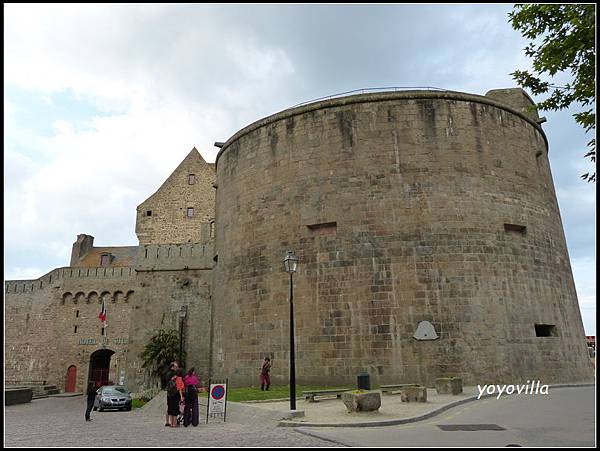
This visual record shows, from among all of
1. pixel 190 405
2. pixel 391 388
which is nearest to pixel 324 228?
pixel 391 388

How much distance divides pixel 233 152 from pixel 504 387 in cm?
1353

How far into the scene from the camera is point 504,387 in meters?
14.1

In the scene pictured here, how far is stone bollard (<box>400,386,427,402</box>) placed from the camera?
1071 centimetres

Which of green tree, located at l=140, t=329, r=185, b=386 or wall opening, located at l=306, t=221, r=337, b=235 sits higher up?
wall opening, located at l=306, t=221, r=337, b=235

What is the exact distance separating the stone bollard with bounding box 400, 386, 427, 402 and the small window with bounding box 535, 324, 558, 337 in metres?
7.34

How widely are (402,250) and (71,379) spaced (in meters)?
24.8

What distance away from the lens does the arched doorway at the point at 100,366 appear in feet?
101

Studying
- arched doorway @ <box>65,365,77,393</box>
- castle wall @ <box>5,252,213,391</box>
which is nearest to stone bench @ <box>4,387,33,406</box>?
castle wall @ <box>5,252,213,391</box>

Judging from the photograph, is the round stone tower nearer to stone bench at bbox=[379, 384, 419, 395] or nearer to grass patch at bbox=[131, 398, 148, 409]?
stone bench at bbox=[379, 384, 419, 395]

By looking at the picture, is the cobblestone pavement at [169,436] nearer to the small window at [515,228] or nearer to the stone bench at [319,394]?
the stone bench at [319,394]

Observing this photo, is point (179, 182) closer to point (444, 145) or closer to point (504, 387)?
point (444, 145)

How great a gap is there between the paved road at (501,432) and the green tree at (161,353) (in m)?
15.9

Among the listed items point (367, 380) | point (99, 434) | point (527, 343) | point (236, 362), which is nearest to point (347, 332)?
point (367, 380)

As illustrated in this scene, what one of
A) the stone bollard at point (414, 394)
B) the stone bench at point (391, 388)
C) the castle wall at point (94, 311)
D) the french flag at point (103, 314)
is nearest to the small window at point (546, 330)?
the stone bench at point (391, 388)
